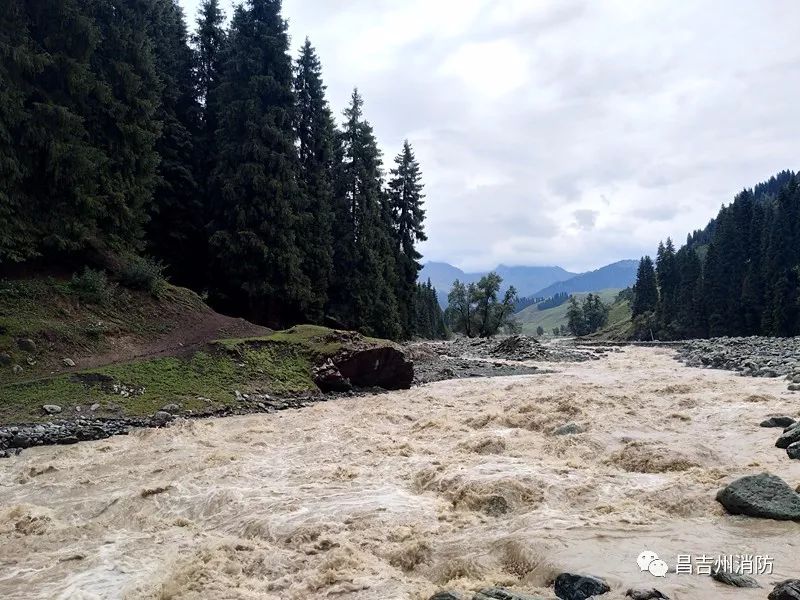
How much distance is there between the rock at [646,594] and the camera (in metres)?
4.87

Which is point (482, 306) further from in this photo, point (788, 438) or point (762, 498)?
point (762, 498)

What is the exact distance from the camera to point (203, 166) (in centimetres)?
3378

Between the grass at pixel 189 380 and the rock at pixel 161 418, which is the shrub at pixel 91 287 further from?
the rock at pixel 161 418

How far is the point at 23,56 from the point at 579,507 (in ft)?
73.6

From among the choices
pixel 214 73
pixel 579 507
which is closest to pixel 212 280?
pixel 214 73

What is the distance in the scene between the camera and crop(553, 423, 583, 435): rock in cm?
1188

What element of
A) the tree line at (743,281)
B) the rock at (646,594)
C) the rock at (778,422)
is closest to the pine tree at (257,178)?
the rock at (778,422)

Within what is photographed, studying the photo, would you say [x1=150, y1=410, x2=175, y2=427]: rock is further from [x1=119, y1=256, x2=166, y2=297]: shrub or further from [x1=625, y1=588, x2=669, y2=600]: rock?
[x1=625, y1=588, x2=669, y2=600]: rock

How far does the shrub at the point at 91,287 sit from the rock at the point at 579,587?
2004 centimetres

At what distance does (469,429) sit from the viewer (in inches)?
512

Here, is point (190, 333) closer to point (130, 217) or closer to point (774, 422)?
point (130, 217)

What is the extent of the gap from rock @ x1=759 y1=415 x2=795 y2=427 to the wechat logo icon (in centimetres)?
775

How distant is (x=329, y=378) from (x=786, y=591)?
640 inches

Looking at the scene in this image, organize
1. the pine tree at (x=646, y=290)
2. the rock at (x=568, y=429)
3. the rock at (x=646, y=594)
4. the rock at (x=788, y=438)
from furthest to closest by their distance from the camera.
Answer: the pine tree at (x=646, y=290)
the rock at (x=568, y=429)
the rock at (x=788, y=438)
the rock at (x=646, y=594)
